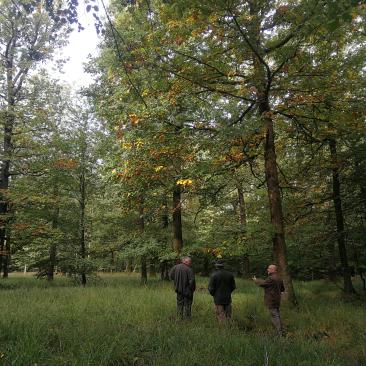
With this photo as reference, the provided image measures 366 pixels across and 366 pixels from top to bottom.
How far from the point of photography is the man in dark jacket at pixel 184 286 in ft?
34.3

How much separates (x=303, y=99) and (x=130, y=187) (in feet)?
21.4

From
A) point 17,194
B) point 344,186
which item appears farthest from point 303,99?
point 17,194

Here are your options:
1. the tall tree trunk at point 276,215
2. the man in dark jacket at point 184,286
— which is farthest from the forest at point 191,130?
the man in dark jacket at point 184,286

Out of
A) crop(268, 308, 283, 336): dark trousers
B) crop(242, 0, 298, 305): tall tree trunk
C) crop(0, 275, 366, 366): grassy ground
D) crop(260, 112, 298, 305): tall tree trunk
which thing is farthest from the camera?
crop(260, 112, 298, 305): tall tree trunk

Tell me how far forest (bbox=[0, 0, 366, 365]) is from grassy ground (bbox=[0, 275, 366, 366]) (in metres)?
0.19

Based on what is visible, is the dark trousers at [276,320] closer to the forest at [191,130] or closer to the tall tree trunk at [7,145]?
the forest at [191,130]

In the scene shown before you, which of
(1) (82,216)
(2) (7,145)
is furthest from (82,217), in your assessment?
(2) (7,145)

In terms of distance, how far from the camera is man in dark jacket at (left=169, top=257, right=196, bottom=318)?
34.3 feet

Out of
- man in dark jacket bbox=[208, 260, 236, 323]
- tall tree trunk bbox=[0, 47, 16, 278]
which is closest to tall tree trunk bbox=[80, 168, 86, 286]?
tall tree trunk bbox=[0, 47, 16, 278]

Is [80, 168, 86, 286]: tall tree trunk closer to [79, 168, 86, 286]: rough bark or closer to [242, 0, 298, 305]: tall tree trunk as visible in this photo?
[79, 168, 86, 286]: rough bark

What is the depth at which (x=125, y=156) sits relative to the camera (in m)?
11.8

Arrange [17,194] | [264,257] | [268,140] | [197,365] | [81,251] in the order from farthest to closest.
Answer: [264,257], [81,251], [17,194], [268,140], [197,365]

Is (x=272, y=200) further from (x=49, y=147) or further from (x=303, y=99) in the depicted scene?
(x=49, y=147)

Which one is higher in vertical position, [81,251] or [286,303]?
[81,251]
